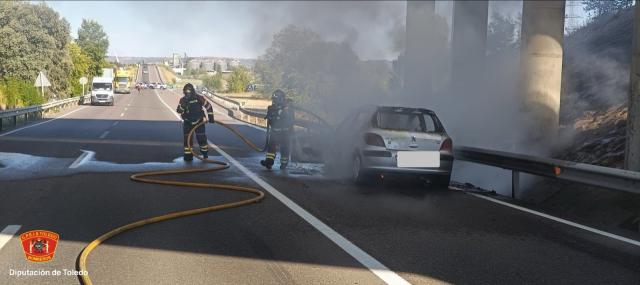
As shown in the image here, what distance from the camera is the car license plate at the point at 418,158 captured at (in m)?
9.72

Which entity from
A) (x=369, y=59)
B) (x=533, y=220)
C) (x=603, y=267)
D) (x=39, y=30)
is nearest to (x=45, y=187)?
(x=533, y=220)

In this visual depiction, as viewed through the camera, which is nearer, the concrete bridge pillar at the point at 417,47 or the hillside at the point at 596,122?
the hillside at the point at 596,122

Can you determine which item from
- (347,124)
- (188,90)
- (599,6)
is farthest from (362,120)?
(599,6)

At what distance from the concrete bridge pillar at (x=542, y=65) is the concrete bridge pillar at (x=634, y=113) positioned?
4592 mm

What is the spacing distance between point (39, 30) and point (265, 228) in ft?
173

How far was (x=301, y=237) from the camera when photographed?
6.42 metres

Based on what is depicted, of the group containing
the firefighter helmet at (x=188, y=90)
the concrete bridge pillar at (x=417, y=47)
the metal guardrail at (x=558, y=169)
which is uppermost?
the concrete bridge pillar at (x=417, y=47)

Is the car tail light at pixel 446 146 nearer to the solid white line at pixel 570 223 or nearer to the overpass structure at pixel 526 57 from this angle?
the solid white line at pixel 570 223

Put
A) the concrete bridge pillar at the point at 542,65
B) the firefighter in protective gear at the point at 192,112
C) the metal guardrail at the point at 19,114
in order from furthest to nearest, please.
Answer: the metal guardrail at the point at 19,114 → the concrete bridge pillar at the point at 542,65 → the firefighter in protective gear at the point at 192,112

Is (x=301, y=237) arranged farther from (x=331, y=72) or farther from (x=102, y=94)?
(x=102, y=94)

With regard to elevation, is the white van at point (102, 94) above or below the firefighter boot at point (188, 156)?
above

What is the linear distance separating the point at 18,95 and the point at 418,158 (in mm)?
29091

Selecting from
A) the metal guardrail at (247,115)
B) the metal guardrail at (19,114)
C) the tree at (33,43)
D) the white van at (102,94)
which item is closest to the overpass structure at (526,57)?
the metal guardrail at (247,115)

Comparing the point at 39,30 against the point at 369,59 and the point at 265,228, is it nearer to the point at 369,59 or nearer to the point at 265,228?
the point at 369,59
